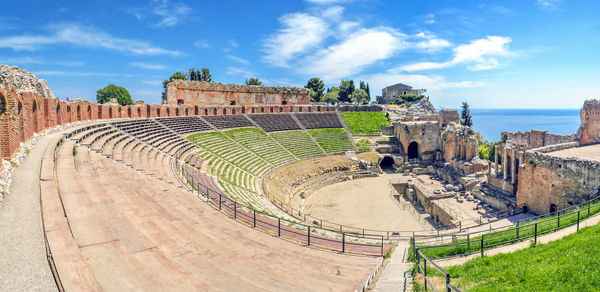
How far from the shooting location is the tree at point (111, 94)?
2485 inches

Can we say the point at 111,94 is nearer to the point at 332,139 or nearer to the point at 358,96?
A: the point at 332,139

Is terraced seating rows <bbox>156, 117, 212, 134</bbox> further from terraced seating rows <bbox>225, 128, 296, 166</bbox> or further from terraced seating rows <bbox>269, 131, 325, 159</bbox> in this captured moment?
terraced seating rows <bbox>269, 131, 325, 159</bbox>

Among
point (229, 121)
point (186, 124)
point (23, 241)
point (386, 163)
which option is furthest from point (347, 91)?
point (23, 241)

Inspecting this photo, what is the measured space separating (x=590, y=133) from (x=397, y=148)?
65.5ft

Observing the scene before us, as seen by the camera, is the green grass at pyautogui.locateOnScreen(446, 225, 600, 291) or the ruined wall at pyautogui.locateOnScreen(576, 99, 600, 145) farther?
the ruined wall at pyautogui.locateOnScreen(576, 99, 600, 145)

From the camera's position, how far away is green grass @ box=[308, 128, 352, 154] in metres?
40.4

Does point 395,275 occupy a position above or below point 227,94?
below

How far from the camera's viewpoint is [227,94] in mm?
51469

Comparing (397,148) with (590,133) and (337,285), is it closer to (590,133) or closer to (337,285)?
(590,133)

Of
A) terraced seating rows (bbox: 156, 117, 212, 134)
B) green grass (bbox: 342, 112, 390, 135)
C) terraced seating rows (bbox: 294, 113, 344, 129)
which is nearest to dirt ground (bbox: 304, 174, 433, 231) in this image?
green grass (bbox: 342, 112, 390, 135)

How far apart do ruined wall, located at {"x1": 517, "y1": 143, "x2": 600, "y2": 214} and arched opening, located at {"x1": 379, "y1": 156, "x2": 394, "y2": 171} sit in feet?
62.2

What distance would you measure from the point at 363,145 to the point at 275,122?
→ 43.4 feet

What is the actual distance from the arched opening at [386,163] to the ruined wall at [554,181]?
62.2ft

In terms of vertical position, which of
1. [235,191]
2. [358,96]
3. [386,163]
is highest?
[358,96]
